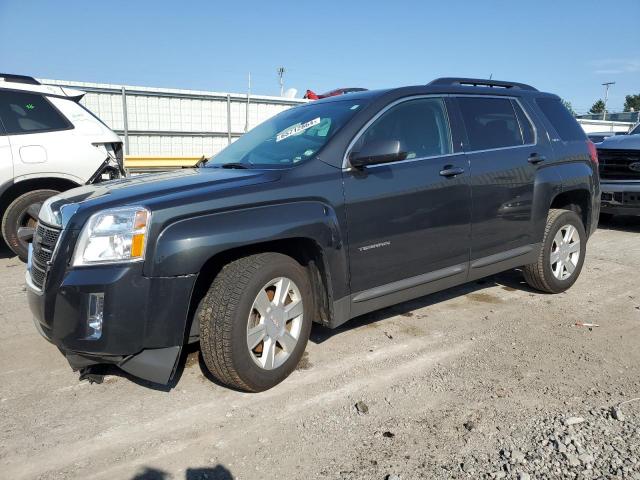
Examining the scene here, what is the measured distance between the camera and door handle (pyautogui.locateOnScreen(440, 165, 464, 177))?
3832 millimetres

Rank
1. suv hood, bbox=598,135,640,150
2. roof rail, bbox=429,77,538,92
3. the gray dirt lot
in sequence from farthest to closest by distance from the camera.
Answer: suv hood, bbox=598,135,640,150 < roof rail, bbox=429,77,538,92 < the gray dirt lot

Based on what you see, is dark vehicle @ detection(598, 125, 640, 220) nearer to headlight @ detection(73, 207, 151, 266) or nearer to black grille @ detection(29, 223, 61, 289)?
headlight @ detection(73, 207, 151, 266)

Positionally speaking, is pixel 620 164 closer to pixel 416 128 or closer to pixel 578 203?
pixel 578 203

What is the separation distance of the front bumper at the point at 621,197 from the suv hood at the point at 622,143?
23.4 inches

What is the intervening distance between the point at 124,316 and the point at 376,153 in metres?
1.80

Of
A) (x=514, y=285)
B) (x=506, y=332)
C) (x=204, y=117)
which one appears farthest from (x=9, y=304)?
(x=204, y=117)

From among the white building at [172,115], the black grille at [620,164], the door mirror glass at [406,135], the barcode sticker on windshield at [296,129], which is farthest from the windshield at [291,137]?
the white building at [172,115]

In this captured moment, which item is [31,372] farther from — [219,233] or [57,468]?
[219,233]

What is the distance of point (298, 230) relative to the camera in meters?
3.05

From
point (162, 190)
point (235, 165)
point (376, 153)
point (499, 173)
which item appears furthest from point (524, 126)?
point (162, 190)

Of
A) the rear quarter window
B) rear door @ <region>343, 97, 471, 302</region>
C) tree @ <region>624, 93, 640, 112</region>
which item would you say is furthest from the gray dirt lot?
tree @ <region>624, 93, 640, 112</region>

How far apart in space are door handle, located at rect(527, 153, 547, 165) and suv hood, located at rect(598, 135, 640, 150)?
455 centimetres

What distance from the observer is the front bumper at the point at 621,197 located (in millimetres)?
7816

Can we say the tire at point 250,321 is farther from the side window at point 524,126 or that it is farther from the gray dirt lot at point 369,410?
the side window at point 524,126
